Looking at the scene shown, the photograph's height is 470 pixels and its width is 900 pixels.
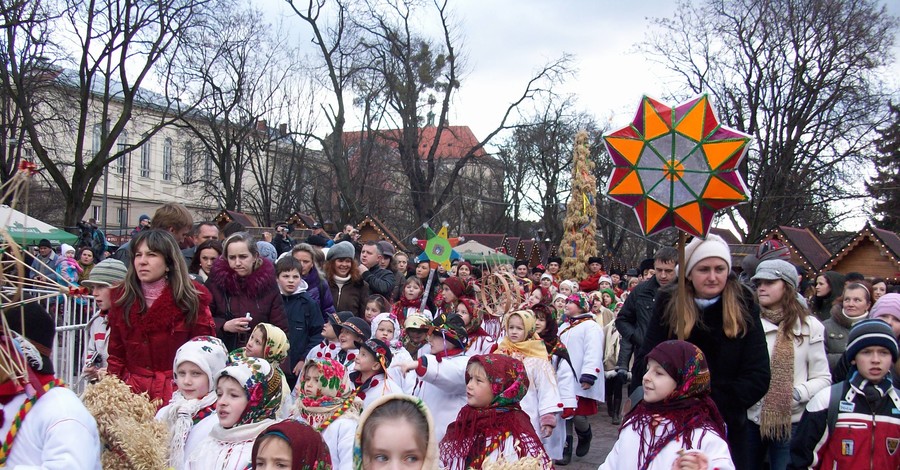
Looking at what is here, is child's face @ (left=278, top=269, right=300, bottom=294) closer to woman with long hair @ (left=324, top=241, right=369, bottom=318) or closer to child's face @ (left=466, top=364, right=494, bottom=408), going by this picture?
woman with long hair @ (left=324, top=241, right=369, bottom=318)

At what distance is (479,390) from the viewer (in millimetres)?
4828

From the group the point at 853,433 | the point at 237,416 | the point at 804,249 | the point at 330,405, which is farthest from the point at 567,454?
the point at 804,249

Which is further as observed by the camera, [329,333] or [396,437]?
[329,333]

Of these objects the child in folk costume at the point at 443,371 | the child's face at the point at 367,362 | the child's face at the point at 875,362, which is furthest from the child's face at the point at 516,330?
the child's face at the point at 875,362

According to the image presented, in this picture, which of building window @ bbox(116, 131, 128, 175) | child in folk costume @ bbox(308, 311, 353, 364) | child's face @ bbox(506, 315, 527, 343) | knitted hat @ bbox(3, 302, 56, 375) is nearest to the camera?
knitted hat @ bbox(3, 302, 56, 375)

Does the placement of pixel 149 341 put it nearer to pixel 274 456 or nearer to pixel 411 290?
pixel 274 456

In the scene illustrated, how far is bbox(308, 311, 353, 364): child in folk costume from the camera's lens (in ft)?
20.9

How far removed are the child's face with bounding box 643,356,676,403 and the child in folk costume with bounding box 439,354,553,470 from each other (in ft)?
3.70

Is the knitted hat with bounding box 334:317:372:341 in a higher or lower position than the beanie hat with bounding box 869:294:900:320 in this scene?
lower

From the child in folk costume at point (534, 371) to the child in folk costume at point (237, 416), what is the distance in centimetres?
243

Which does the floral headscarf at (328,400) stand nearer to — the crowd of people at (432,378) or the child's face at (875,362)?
the crowd of people at (432,378)

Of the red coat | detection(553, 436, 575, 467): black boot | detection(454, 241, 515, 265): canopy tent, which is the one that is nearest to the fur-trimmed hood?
the red coat

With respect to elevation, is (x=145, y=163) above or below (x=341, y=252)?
above

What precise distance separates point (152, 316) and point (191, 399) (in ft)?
1.90
